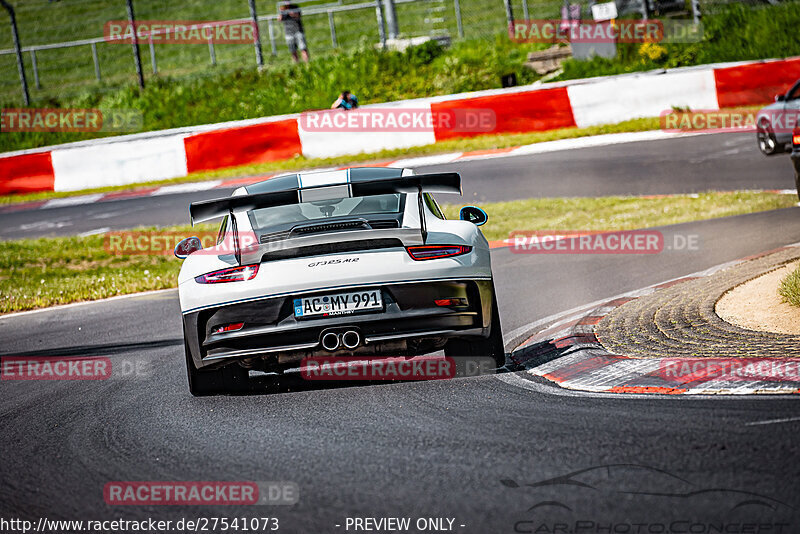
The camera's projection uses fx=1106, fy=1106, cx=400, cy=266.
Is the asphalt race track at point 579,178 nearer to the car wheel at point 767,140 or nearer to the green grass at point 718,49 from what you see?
the car wheel at point 767,140

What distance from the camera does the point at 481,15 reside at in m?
28.3

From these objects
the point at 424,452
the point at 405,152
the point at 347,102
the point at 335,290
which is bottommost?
the point at 424,452

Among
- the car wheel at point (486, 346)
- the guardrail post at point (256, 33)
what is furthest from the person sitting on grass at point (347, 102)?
the car wheel at point (486, 346)

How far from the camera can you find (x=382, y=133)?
21.2m

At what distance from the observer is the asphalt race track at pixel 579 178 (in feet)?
53.3

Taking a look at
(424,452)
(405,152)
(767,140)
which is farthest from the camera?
(405,152)

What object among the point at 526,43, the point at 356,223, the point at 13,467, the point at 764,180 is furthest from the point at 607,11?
the point at 13,467

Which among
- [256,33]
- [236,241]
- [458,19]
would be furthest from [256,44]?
[236,241]

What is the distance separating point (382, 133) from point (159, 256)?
6.86m

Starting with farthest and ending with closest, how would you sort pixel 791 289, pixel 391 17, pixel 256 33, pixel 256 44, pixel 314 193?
pixel 256 44 < pixel 391 17 < pixel 256 33 < pixel 791 289 < pixel 314 193

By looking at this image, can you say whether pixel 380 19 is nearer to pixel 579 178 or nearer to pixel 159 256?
pixel 579 178

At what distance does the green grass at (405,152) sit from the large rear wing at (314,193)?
1375 cm

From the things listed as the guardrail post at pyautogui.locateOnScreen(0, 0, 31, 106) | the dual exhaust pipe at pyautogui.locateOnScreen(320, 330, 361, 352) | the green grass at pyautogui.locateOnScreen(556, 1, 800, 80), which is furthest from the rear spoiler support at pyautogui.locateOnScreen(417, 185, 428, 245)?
the guardrail post at pyautogui.locateOnScreen(0, 0, 31, 106)

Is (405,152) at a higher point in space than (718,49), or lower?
lower
